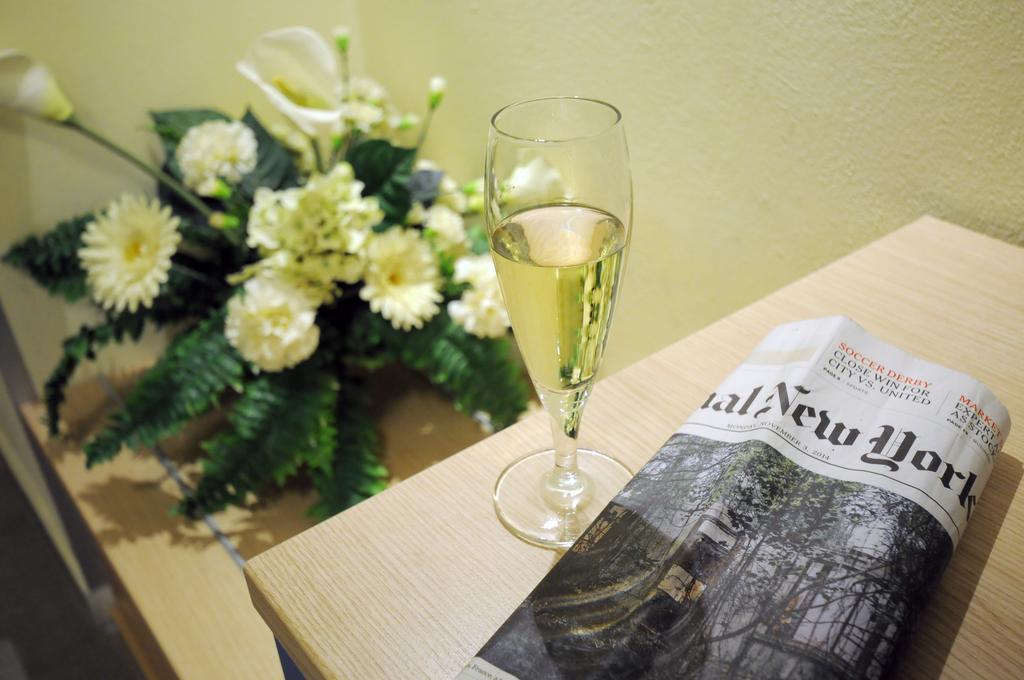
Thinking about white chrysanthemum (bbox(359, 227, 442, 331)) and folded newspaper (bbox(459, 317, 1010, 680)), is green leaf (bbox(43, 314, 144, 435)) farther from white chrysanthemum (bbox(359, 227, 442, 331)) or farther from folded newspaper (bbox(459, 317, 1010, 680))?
folded newspaper (bbox(459, 317, 1010, 680))

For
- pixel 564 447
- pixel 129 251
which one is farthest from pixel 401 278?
pixel 564 447

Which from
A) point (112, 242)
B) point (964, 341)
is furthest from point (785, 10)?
point (112, 242)

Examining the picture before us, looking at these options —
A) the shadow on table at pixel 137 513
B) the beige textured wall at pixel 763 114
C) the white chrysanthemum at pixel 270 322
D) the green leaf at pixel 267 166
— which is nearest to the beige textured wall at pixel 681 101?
the beige textured wall at pixel 763 114

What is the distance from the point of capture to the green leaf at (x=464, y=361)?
1.14 meters

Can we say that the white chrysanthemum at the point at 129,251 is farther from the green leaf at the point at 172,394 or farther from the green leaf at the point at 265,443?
the green leaf at the point at 265,443

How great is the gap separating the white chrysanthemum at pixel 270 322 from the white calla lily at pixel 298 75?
0.79ft

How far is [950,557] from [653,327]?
0.81 m

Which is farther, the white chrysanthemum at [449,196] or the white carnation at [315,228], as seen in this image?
the white chrysanthemum at [449,196]

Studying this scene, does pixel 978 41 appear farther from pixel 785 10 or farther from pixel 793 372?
pixel 793 372

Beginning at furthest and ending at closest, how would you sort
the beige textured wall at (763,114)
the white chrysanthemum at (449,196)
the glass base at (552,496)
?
the white chrysanthemum at (449,196) → the beige textured wall at (763,114) → the glass base at (552,496)

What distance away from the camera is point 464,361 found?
116 centimetres

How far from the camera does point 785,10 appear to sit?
826 mm

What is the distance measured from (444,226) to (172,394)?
1.53 ft

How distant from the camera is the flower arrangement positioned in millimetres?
1066
